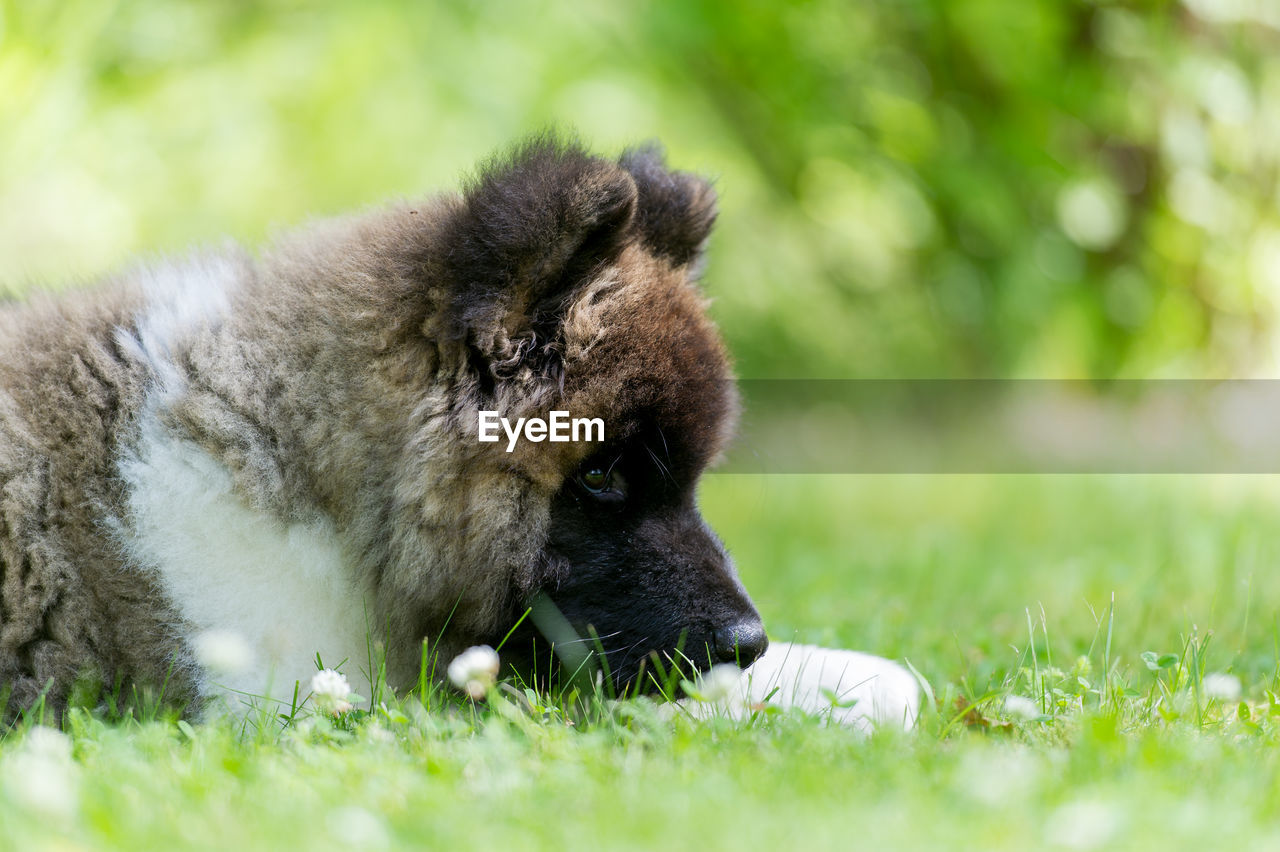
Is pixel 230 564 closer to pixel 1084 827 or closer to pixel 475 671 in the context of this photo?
pixel 475 671

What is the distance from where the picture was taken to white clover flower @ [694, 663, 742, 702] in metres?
2.94

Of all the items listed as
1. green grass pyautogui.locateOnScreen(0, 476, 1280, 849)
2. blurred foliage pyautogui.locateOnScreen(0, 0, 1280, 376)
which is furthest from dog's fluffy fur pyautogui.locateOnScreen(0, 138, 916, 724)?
blurred foliage pyautogui.locateOnScreen(0, 0, 1280, 376)

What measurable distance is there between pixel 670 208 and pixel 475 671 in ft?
5.53

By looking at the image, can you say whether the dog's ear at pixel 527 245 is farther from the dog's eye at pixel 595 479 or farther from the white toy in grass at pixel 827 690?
the white toy in grass at pixel 827 690

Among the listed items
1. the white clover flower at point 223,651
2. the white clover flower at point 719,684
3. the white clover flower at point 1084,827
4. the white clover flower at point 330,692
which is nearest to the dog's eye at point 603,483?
the white clover flower at point 719,684

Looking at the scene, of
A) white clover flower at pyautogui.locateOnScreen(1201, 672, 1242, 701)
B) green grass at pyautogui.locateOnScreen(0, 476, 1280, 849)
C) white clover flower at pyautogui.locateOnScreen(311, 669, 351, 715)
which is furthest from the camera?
white clover flower at pyautogui.locateOnScreen(1201, 672, 1242, 701)

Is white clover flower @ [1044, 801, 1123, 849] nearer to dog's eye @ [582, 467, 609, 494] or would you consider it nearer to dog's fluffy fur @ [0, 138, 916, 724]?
dog's fluffy fur @ [0, 138, 916, 724]

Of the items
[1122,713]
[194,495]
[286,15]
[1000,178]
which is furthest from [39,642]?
[1000,178]

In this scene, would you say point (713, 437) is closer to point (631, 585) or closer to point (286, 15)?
point (631, 585)

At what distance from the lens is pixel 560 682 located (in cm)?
344

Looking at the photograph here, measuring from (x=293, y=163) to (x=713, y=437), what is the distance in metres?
5.86

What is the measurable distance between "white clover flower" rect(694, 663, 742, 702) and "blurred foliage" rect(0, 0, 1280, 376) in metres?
5.06

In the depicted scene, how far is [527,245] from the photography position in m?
3.18

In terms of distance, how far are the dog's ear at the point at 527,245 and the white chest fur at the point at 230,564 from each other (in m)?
0.73
